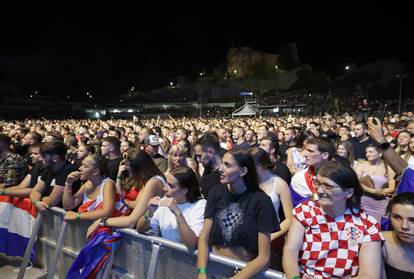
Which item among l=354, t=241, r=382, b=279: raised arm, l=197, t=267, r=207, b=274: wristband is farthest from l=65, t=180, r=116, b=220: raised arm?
l=354, t=241, r=382, b=279: raised arm

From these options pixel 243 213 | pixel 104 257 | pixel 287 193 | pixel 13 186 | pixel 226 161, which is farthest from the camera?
pixel 13 186

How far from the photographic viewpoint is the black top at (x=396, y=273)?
2141mm

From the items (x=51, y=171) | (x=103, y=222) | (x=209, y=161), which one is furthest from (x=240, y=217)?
(x=51, y=171)

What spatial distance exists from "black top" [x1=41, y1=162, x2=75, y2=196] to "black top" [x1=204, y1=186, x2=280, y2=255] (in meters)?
2.12

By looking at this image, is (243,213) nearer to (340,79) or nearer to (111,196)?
(111,196)

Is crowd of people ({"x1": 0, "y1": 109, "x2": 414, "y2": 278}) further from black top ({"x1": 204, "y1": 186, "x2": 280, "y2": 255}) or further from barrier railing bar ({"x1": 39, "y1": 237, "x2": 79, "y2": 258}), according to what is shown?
barrier railing bar ({"x1": 39, "y1": 237, "x2": 79, "y2": 258})

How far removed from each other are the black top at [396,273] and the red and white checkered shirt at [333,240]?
0.21 metres

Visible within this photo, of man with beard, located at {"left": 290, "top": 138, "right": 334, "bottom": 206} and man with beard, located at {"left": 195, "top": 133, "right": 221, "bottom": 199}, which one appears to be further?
man with beard, located at {"left": 195, "top": 133, "right": 221, "bottom": 199}

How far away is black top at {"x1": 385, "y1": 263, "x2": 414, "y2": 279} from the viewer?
214 cm

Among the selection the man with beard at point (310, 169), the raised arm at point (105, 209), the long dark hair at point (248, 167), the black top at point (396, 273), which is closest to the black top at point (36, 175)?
the raised arm at point (105, 209)

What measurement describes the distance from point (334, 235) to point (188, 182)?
52.1 inches

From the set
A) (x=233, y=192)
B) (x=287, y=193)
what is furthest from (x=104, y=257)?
(x=287, y=193)

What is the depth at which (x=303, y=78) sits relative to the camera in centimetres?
9000

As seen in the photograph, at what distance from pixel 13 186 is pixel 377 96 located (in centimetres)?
7162
